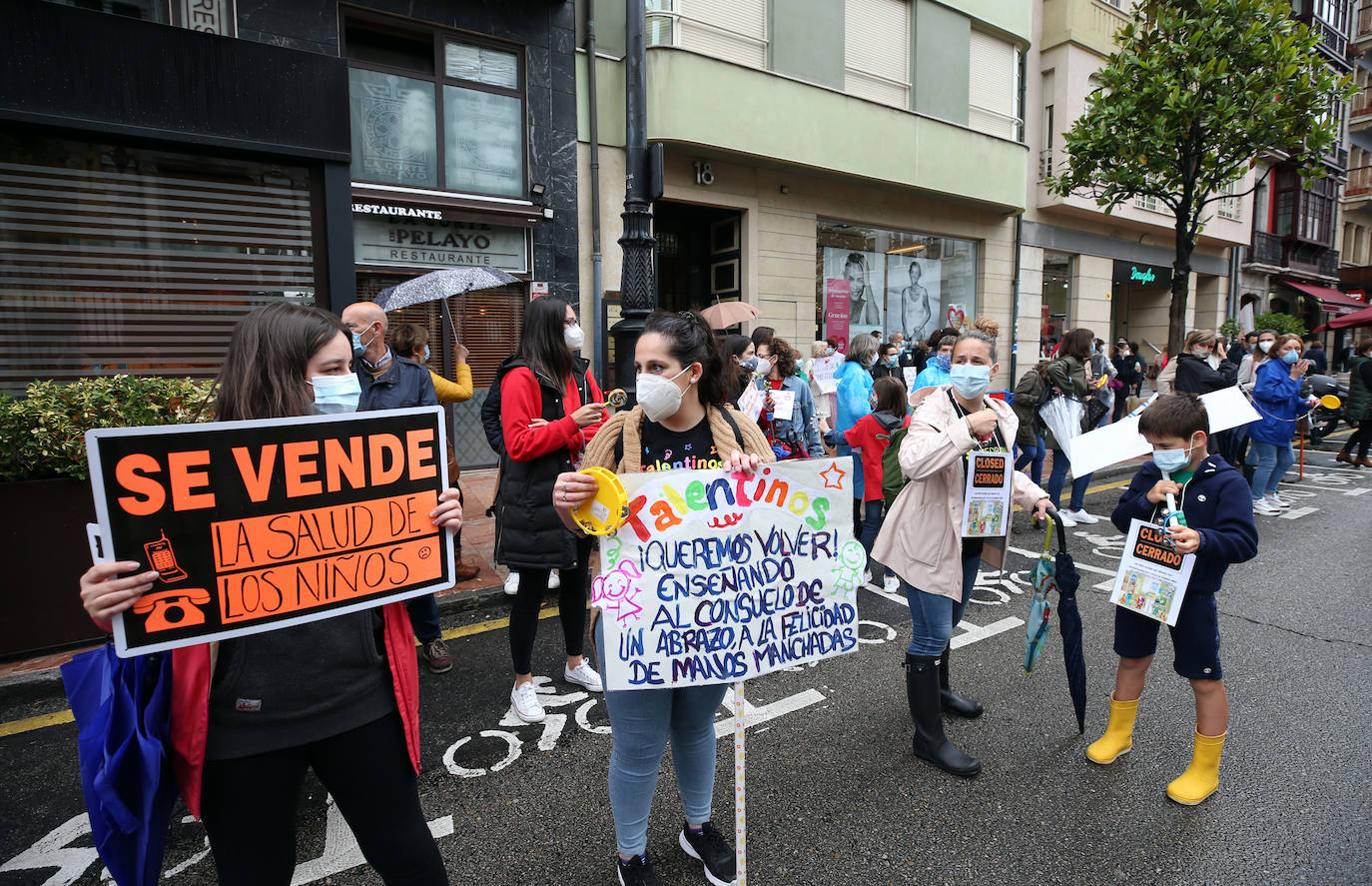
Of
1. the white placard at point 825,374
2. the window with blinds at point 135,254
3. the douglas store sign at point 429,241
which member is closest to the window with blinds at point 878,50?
the douglas store sign at point 429,241

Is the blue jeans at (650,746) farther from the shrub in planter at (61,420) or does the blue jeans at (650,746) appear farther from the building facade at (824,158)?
the building facade at (824,158)

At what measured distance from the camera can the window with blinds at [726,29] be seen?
413 inches

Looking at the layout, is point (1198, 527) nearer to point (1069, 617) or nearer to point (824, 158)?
point (1069, 617)

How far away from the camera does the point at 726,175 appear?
11.4 m

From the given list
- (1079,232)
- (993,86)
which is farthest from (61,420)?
(1079,232)

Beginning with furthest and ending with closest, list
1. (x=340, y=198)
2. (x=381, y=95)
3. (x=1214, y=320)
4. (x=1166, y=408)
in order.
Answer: (x=1214, y=320) → (x=381, y=95) → (x=340, y=198) → (x=1166, y=408)

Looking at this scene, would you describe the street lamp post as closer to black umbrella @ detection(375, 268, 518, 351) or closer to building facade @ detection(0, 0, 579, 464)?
black umbrella @ detection(375, 268, 518, 351)

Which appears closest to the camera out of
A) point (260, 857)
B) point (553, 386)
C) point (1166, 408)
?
point (260, 857)

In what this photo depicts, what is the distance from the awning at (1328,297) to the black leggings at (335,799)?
35.2m

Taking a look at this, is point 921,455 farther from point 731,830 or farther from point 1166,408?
point 731,830

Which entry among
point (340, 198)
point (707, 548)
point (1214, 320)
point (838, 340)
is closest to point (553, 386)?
point (707, 548)

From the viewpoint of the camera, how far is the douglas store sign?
873 centimetres

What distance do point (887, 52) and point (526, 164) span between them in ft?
24.9

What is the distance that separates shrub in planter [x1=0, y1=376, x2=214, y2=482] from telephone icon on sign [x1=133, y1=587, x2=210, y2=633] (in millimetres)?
3140
